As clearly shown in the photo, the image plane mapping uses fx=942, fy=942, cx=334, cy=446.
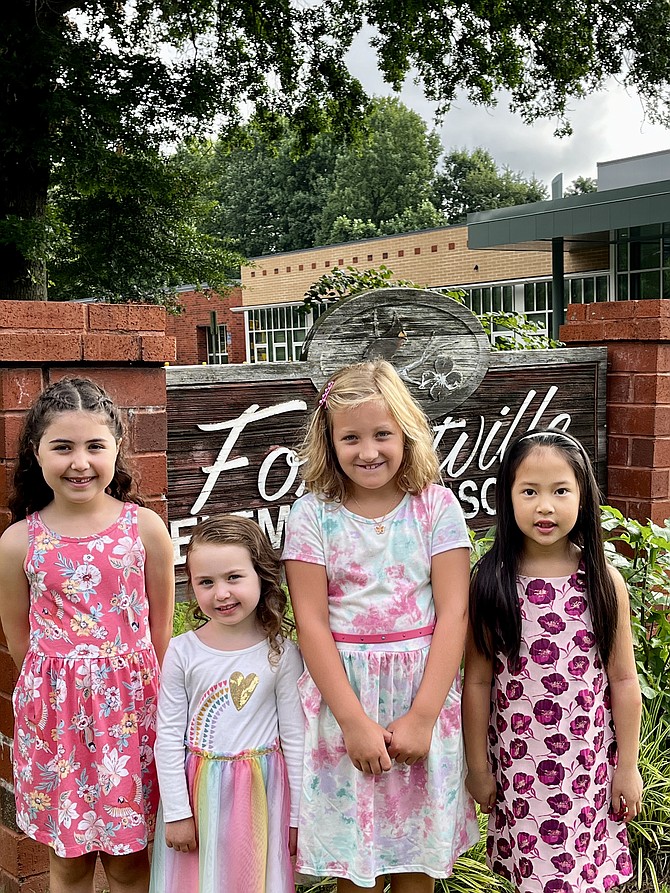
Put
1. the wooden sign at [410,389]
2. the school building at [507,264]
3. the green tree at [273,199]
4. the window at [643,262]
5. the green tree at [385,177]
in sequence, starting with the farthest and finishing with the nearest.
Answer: the green tree at [273,199], the green tree at [385,177], the window at [643,262], the school building at [507,264], the wooden sign at [410,389]

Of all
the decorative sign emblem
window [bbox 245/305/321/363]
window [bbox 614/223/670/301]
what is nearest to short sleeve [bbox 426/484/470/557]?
the decorative sign emblem

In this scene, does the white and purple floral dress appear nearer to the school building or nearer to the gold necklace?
the gold necklace

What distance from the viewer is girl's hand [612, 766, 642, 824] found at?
7.30ft

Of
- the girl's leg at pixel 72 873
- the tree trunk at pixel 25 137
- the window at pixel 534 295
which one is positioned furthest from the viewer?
the window at pixel 534 295

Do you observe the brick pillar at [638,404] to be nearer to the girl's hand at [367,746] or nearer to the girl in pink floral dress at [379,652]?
the girl in pink floral dress at [379,652]

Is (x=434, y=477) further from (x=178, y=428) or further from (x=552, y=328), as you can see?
(x=552, y=328)

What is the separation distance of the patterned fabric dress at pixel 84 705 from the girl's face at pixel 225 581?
210 millimetres

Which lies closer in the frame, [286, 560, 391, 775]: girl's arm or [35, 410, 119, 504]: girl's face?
[286, 560, 391, 775]: girl's arm

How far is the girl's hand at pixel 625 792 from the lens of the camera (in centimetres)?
223

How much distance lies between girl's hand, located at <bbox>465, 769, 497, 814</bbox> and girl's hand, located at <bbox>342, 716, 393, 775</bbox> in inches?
12.0

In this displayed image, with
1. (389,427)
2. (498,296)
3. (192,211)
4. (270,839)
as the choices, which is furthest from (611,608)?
(498,296)

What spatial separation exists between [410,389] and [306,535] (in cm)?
172

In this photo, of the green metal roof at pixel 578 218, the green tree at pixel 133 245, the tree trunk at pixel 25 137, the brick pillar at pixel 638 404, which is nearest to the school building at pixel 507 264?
the green metal roof at pixel 578 218

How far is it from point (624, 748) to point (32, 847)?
1604 millimetres
